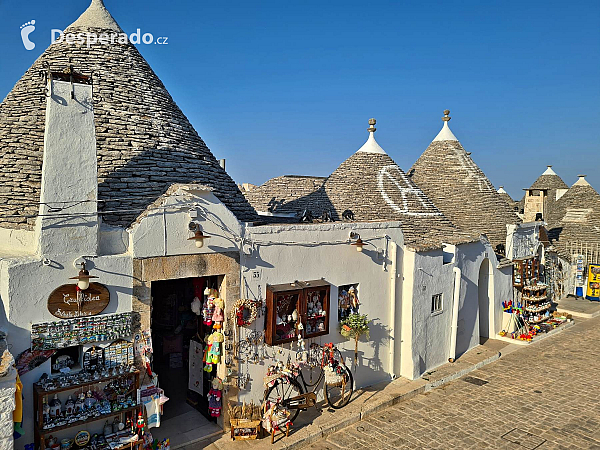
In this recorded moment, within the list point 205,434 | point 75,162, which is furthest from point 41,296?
point 205,434

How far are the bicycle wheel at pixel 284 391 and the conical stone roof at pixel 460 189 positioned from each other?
30.1 feet

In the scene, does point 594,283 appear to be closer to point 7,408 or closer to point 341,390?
point 341,390

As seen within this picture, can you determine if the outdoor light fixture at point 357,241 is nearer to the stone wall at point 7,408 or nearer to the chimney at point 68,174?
the chimney at point 68,174

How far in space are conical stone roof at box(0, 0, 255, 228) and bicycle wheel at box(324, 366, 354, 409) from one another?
369 cm

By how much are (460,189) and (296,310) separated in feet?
34.3

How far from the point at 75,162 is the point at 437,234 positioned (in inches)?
364

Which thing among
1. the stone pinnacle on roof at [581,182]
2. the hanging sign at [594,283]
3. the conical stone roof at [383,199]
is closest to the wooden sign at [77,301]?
the conical stone roof at [383,199]

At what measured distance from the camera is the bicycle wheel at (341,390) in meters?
8.81

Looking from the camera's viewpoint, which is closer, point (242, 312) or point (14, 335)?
point (14, 335)

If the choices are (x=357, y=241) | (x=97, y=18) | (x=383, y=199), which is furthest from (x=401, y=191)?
(x=97, y=18)

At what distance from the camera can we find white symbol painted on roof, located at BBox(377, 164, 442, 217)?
1327 cm

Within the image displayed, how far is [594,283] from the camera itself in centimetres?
2020

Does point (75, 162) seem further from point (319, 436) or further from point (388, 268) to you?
point (388, 268)

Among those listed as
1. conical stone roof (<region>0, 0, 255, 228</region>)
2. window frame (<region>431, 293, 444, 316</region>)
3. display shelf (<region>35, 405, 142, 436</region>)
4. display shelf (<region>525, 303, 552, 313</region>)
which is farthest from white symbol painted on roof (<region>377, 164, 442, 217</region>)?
display shelf (<region>35, 405, 142, 436</region>)
